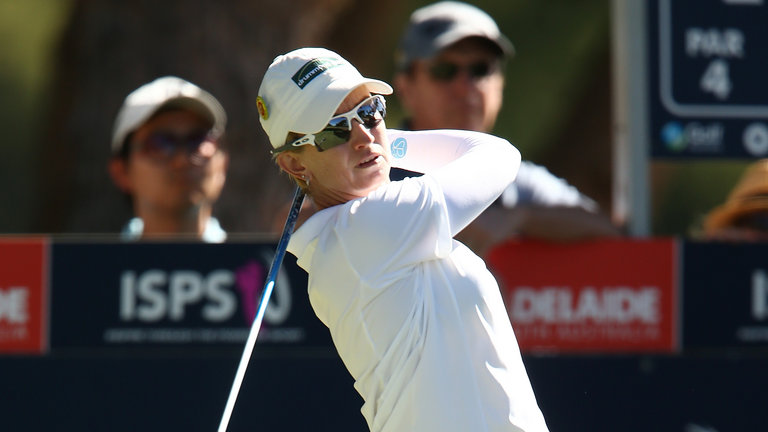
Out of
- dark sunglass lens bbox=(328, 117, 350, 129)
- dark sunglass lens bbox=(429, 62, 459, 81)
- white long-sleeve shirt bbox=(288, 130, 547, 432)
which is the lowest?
white long-sleeve shirt bbox=(288, 130, 547, 432)

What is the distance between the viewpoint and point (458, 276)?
2836 mm

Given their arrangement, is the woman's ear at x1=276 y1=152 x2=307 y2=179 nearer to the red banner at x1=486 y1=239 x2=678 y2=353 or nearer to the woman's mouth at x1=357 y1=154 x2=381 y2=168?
the woman's mouth at x1=357 y1=154 x2=381 y2=168

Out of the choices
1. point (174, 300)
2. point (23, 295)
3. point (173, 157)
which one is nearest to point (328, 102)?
point (174, 300)

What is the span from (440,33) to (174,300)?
4.58 feet

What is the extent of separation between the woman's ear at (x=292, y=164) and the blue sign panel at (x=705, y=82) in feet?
7.18

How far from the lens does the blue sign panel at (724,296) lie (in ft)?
15.2

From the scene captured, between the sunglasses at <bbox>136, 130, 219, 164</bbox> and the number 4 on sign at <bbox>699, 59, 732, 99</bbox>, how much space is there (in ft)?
6.25

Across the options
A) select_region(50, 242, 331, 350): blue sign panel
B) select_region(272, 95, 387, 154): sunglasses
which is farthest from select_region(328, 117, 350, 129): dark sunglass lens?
select_region(50, 242, 331, 350): blue sign panel

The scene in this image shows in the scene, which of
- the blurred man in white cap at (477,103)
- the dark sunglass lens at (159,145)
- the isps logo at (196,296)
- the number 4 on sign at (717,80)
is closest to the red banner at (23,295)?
the isps logo at (196,296)

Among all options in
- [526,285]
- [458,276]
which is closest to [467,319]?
[458,276]

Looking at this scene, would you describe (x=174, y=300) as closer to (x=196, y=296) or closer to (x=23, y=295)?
(x=196, y=296)

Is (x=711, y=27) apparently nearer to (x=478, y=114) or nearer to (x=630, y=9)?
(x=630, y=9)

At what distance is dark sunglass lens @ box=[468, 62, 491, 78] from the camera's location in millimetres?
4676

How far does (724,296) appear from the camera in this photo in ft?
15.3
